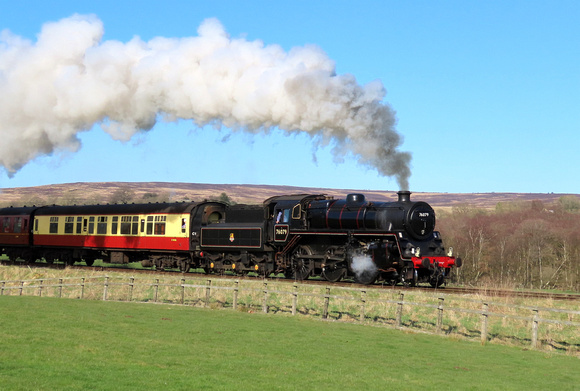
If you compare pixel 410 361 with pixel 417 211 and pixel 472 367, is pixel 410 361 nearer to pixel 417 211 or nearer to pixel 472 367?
pixel 472 367

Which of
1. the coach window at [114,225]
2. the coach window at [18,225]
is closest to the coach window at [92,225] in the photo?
the coach window at [114,225]

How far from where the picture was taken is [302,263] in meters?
28.3

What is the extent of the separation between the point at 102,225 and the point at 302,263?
14.8 metres

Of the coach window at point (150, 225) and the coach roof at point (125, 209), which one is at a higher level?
the coach roof at point (125, 209)

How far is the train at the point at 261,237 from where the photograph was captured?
2519cm

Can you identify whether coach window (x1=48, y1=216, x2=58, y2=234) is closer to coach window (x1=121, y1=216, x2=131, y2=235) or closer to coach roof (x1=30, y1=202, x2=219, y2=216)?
coach roof (x1=30, y1=202, x2=219, y2=216)

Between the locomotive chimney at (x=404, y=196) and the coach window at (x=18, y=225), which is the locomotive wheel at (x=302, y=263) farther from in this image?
the coach window at (x=18, y=225)

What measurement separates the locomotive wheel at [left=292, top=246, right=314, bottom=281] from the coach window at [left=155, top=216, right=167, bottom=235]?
8994 millimetres

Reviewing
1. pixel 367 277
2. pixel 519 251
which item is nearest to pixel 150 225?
pixel 367 277

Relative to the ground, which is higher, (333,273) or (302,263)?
(302,263)

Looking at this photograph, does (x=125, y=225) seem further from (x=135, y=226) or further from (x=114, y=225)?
(x=114, y=225)

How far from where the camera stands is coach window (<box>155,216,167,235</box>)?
34306 millimetres

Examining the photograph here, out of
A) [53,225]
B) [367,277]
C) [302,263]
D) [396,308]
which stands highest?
[53,225]

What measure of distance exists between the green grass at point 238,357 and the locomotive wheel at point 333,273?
864 cm
